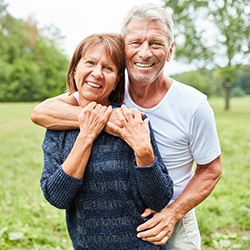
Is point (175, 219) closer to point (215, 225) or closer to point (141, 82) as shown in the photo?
point (141, 82)

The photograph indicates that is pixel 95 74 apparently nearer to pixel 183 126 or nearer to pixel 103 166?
pixel 103 166

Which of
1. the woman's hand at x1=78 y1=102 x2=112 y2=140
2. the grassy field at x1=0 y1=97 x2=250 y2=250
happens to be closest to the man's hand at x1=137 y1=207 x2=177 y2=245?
the woman's hand at x1=78 y1=102 x2=112 y2=140

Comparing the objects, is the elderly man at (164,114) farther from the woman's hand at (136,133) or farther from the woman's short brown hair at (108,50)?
the woman's hand at (136,133)

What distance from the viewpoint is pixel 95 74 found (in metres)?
1.89

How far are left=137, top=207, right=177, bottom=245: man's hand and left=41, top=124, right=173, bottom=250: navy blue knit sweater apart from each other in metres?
0.03

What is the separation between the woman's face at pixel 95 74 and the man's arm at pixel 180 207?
2.04 feet

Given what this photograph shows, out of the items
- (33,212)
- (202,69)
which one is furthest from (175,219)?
(202,69)

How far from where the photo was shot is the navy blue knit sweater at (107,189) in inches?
71.6

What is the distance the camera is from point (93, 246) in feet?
6.57

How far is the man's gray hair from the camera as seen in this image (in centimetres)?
203

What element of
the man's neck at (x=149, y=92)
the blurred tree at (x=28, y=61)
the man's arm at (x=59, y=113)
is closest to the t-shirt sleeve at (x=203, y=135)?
the man's neck at (x=149, y=92)

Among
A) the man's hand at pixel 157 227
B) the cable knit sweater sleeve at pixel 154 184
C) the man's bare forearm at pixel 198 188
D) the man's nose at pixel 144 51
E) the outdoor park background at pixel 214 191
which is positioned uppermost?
the man's nose at pixel 144 51

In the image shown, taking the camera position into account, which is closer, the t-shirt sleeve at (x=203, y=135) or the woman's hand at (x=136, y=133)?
the woman's hand at (x=136, y=133)

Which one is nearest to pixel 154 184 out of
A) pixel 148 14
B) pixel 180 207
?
pixel 180 207
